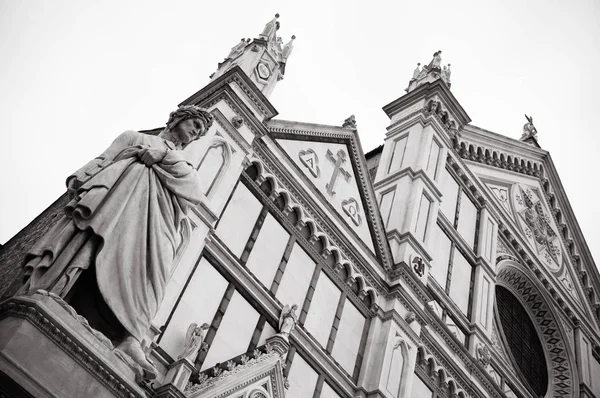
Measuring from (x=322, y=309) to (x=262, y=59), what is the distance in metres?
4.48

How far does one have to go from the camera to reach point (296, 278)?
38.9 feet

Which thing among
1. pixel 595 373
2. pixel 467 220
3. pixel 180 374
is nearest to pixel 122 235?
pixel 180 374

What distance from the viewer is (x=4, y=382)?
5.17 metres

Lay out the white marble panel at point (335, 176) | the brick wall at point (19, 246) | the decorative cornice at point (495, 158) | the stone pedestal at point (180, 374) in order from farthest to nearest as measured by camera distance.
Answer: the decorative cornice at point (495, 158) → the white marble panel at point (335, 176) → the stone pedestal at point (180, 374) → the brick wall at point (19, 246)

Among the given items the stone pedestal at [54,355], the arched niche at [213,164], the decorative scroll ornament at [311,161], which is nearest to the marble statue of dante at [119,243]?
the stone pedestal at [54,355]

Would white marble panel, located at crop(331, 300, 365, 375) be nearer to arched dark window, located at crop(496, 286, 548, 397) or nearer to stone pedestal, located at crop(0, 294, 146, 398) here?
stone pedestal, located at crop(0, 294, 146, 398)

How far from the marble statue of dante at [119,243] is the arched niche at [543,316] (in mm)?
14249

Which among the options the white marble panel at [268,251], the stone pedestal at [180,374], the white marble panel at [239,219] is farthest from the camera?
the white marble panel at [268,251]

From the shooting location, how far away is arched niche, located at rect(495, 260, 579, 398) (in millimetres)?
19703

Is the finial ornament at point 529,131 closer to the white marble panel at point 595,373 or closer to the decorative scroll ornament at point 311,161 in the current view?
the white marble panel at point 595,373

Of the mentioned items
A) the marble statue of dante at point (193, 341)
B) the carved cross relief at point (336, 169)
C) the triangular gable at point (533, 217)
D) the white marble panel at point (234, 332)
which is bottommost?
the marble statue of dante at point (193, 341)

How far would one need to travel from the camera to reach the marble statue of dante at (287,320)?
10.6 m

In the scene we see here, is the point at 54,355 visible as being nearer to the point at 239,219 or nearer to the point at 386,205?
the point at 239,219

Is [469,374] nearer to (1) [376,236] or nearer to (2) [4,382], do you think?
(1) [376,236]
